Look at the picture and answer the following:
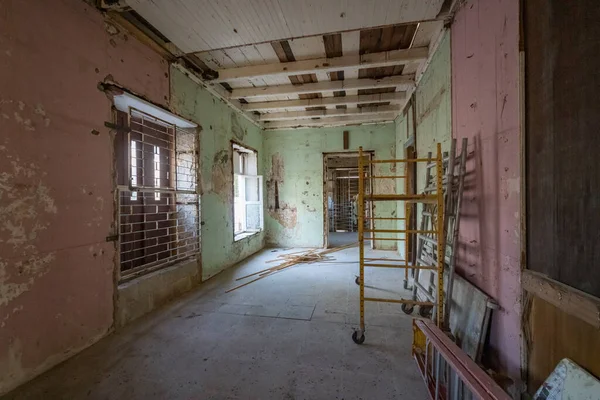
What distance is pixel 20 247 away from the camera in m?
1.60

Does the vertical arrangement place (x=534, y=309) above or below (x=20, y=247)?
below

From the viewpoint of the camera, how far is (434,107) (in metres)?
2.89

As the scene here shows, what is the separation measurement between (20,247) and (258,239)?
4.22 m

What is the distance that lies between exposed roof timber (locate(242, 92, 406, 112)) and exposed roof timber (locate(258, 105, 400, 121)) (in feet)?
1.01

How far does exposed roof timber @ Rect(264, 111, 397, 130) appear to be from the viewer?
5320mm

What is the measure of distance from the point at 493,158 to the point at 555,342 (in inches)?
43.5

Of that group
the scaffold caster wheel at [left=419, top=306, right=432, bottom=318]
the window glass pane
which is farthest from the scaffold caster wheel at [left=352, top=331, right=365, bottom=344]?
the window glass pane

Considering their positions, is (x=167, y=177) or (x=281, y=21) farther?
(x=167, y=177)

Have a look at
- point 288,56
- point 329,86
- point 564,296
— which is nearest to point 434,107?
point 329,86

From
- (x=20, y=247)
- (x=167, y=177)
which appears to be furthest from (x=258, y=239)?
(x=20, y=247)

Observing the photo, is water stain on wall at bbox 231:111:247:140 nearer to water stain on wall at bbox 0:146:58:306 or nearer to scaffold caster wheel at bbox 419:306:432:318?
water stain on wall at bbox 0:146:58:306

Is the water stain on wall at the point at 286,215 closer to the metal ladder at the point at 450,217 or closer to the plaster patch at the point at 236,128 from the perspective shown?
the plaster patch at the point at 236,128

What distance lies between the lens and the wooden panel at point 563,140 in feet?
3.33

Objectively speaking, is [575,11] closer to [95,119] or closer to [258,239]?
[95,119]
